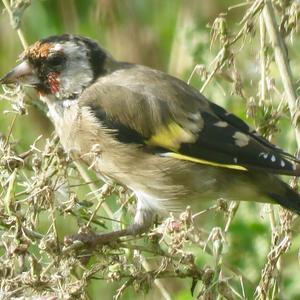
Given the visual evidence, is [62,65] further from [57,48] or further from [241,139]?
[241,139]

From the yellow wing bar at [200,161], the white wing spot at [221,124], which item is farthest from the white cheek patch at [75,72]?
the white wing spot at [221,124]

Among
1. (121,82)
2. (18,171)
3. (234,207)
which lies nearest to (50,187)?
(18,171)

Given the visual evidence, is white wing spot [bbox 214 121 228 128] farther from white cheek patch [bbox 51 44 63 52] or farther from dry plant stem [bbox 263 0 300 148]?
white cheek patch [bbox 51 44 63 52]

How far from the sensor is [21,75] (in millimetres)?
3850

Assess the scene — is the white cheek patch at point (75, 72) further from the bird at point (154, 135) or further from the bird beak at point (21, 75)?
the bird beak at point (21, 75)

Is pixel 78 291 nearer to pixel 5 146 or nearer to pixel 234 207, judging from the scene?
pixel 5 146

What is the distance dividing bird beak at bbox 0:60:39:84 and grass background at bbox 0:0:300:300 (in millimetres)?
234

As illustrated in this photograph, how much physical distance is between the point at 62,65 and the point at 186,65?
1.30m

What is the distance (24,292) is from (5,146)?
46 cm

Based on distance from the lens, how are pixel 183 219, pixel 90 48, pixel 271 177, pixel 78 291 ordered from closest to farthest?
pixel 78 291 < pixel 183 219 < pixel 271 177 < pixel 90 48

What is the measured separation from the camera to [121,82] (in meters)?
4.00

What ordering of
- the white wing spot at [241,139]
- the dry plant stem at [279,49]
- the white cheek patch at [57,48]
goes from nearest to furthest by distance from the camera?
the dry plant stem at [279,49], the white wing spot at [241,139], the white cheek patch at [57,48]

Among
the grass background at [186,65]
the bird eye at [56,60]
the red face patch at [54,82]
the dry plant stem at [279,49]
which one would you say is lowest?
the grass background at [186,65]

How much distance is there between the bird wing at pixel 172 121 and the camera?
3.82 m
